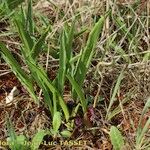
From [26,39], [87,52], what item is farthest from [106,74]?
[26,39]

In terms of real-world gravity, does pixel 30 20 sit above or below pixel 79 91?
above

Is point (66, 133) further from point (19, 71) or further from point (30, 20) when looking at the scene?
point (30, 20)

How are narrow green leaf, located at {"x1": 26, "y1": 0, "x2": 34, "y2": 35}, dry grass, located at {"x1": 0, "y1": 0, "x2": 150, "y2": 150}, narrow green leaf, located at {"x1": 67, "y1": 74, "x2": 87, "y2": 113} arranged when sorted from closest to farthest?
narrow green leaf, located at {"x1": 67, "y1": 74, "x2": 87, "y2": 113}, dry grass, located at {"x1": 0, "y1": 0, "x2": 150, "y2": 150}, narrow green leaf, located at {"x1": 26, "y1": 0, "x2": 34, "y2": 35}

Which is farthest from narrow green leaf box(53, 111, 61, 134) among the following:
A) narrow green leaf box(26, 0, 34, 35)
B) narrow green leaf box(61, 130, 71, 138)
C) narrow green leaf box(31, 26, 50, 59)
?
narrow green leaf box(26, 0, 34, 35)

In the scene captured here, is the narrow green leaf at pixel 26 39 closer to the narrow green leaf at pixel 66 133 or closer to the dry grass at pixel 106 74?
the dry grass at pixel 106 74

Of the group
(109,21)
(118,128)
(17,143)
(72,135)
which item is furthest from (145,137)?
(109,21)

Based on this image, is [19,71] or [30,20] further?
[30,20]

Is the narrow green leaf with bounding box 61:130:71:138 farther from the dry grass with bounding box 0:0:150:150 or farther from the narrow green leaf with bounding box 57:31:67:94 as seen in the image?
the narrow green leaf with bounding box 57:31:67:94

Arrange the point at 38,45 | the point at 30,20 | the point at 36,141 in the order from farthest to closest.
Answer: the point at 30,20, the point at 38,45, the point at 36,141

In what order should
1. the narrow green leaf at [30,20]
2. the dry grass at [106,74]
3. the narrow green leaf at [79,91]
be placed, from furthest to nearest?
the narrow green leaf at [30,20]
the dry grass at [106,74]
the narrow green leaf at [79,91]

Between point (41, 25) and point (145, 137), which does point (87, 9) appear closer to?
point (41, 25)

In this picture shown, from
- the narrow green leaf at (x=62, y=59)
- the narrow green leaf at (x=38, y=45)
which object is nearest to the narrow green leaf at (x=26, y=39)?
the narrow green leaf at (x=38, y=45)
